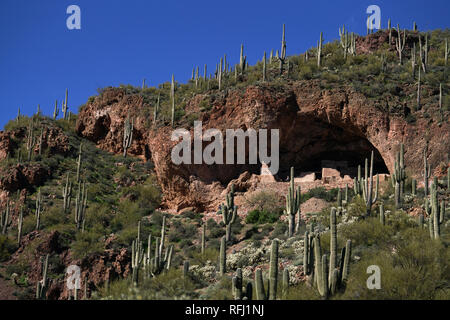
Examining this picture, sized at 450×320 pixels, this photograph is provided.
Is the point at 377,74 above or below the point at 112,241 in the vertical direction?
above

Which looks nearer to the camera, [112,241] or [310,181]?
[112,241]

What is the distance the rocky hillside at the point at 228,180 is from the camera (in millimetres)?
21422

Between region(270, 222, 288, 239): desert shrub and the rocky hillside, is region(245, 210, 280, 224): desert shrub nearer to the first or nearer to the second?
the rocky hillside

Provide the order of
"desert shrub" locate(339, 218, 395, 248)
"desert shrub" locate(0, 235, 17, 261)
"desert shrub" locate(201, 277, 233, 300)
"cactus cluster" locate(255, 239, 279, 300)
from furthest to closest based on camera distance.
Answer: "desert shrub" locate(0, 235, 17, 261)
"desert shrub" locate(339, 218, 395, 248)
"desert shrub" locate(201, 277, 233, 300)
"cactus cluster" locate(255, 239, 279, 300)

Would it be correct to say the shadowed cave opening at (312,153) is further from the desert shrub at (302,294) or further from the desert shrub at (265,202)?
the desert shrub at (302,294)

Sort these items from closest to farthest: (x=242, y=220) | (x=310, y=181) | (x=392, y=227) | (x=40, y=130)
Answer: (x=392, y=227)
(x=242, y=220)
(x=310, y=181)
(x=40, y=130)

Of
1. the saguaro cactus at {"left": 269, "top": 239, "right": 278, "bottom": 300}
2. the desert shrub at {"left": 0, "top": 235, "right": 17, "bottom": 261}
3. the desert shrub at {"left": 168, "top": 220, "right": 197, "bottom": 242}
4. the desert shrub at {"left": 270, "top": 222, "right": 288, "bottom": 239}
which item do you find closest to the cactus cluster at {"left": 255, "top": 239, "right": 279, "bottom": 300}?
the saguaro cactus at {"left": 269, "top": 239, "right": 278, "bottom": 300}

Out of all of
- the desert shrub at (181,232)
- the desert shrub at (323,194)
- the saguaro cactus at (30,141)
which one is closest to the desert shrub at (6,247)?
the desert shrub at (181,232)

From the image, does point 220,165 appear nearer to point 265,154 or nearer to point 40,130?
point 265,154

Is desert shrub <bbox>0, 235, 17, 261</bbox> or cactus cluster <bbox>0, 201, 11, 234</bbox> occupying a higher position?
cactus cluster <bbox>0, 201, 11, 234</bbox>

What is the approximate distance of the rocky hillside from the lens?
21.4 m

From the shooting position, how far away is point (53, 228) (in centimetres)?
2772

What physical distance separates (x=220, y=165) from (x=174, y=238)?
7.03 metres

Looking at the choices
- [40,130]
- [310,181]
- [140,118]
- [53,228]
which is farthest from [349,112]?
[40,130]
